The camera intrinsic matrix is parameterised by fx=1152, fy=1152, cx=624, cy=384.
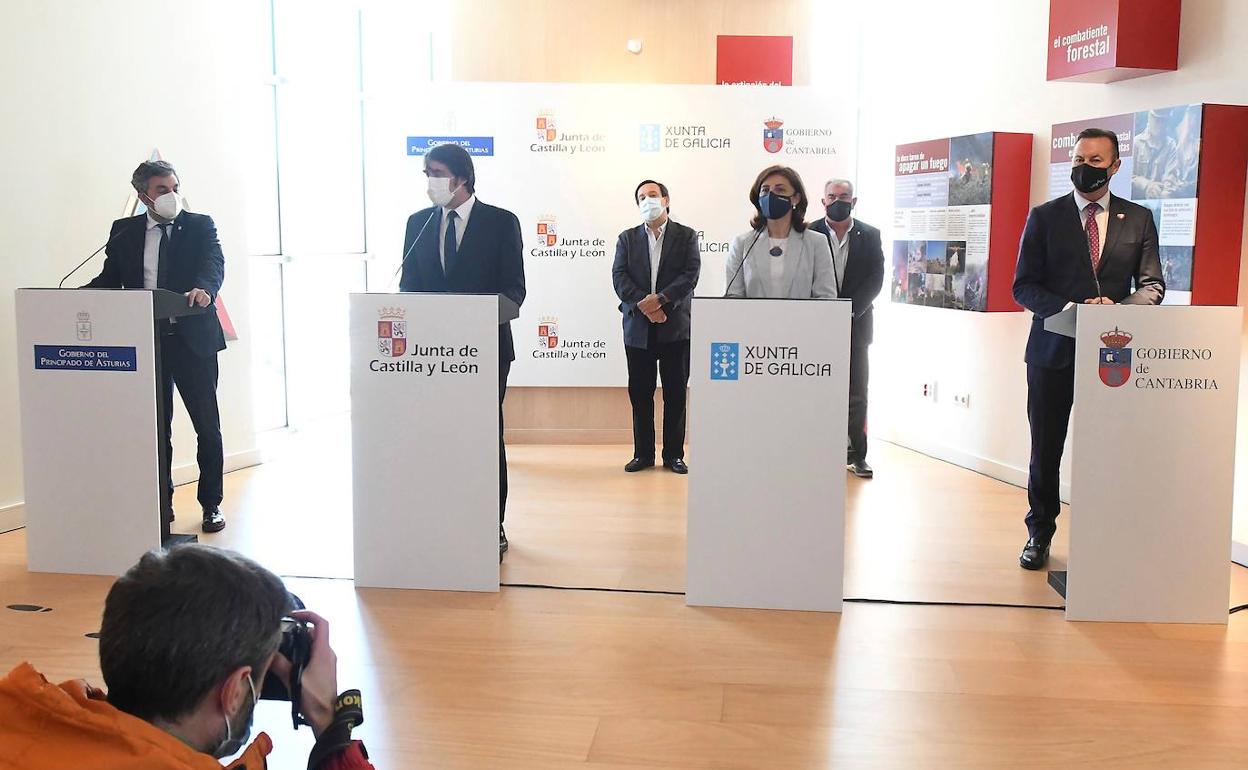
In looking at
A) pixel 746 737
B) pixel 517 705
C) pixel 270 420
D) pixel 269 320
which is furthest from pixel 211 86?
pixel 746 737

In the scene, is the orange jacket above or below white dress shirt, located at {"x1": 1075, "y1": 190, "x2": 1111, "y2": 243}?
below

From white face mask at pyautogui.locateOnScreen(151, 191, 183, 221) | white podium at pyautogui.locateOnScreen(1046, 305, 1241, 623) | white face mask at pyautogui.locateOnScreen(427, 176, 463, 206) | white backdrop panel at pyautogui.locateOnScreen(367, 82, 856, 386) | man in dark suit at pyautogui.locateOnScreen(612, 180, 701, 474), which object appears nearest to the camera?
white podium at pyautogui.locateOnScreen(1046, 305, 1241, 623)

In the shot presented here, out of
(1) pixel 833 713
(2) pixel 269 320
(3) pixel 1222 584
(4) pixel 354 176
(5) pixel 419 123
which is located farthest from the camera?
(4) pixel 354 176

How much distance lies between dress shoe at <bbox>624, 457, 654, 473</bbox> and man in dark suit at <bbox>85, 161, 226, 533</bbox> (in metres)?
2.57

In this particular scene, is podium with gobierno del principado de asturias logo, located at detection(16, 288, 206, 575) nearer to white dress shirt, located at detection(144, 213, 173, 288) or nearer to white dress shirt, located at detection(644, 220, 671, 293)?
white dress shirt, located at detection(144, 213, 173, 288)

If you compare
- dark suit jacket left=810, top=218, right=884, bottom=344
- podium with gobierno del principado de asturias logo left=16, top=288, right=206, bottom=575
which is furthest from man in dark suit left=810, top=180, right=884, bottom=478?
podium with gobierno del principado de asturias logo left=16, top=288, right=206, bottom=575

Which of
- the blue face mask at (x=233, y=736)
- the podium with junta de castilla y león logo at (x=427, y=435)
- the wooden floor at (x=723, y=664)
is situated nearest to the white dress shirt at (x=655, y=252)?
the wooden floor at (x=723, y=664)

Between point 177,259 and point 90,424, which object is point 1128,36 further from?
point 90,424

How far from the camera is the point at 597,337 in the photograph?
777 centimetres

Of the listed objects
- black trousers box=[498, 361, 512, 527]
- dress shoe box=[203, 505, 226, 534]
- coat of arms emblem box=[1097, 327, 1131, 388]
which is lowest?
dress shoe box=[203, 505, 226, 534]

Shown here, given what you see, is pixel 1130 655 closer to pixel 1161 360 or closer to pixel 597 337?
pixel 1161 360

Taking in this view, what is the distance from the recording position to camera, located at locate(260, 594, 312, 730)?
5.04 ft

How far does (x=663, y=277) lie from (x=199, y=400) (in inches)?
106

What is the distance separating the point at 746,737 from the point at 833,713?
318 millimetres
